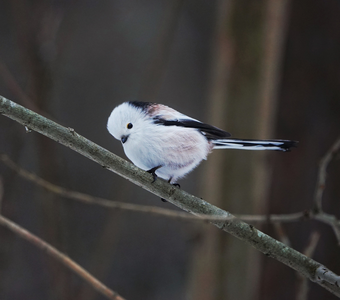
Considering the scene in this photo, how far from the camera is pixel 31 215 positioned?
2.38 metres

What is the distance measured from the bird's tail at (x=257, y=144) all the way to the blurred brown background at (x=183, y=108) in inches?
23.0

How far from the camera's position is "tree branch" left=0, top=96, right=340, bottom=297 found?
27.4 inches

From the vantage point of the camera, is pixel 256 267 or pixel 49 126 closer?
pixel 49 126

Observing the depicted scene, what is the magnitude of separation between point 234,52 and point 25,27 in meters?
0.91

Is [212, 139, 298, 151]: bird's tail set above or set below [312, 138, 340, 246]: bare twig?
above

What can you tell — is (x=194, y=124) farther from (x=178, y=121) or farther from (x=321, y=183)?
(x=321, y=183)

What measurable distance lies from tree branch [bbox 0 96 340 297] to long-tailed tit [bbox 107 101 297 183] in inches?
4.2

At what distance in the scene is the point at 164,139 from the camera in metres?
0.93

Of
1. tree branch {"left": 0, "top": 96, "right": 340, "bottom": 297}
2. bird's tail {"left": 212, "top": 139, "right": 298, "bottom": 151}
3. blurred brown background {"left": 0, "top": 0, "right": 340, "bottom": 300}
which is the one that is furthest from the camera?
blurred brown background {"left": 0, "top": 0, "right": 340, "bottom": 300}

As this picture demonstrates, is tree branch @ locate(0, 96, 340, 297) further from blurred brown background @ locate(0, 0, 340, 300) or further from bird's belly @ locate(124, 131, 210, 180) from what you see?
blurred brown background @ locate(0, 0, 340, 300)

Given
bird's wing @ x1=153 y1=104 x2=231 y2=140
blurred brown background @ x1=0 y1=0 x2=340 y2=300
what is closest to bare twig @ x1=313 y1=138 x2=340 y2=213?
bird's wing @ x1=153 y1=104 x2=231 y2=140

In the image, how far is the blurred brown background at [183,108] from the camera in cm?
148

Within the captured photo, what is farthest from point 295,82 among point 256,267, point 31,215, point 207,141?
point 31,215

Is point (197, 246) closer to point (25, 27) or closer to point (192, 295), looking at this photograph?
point (192, 295)
